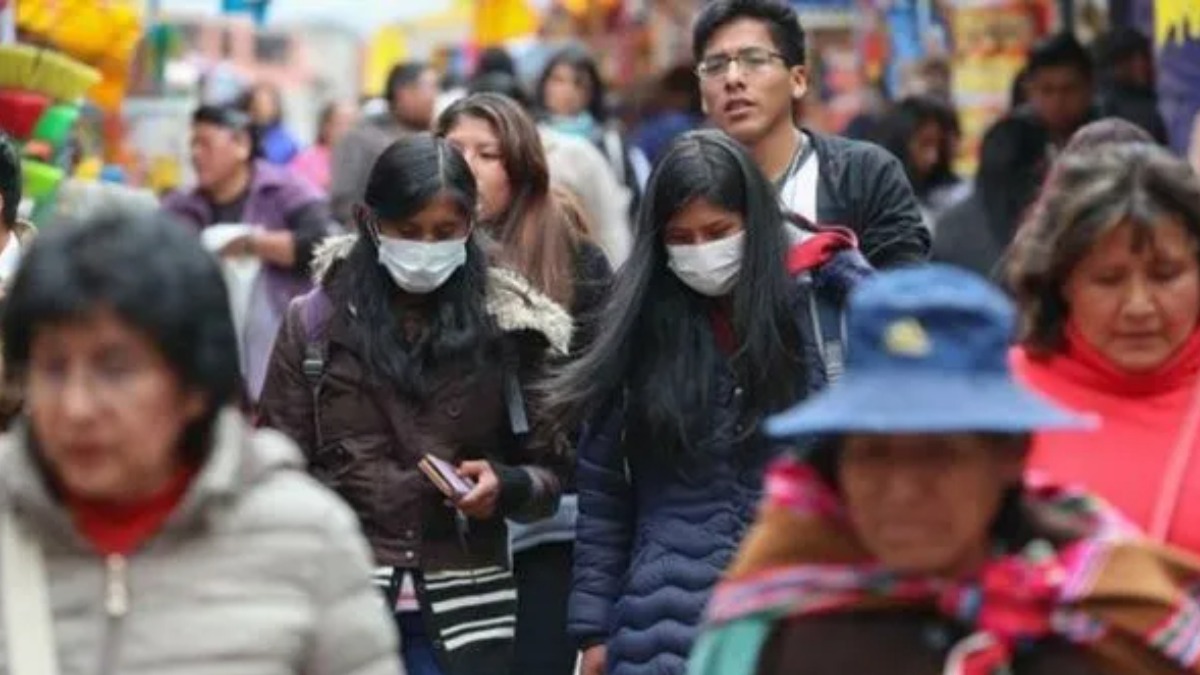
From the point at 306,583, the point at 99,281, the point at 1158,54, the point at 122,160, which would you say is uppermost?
the point at 99,281

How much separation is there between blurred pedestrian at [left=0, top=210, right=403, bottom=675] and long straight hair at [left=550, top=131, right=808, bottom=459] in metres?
2.73

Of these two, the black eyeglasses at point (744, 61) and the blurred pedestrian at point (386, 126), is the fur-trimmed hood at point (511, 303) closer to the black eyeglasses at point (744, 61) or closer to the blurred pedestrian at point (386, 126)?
the black eyeglasses at point (744, 61)

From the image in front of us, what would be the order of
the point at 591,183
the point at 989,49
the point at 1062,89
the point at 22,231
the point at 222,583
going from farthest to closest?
the point at 989,49 → the point at 1062,89 → the point at 591,183 → the point at 22,231 → the point at 222,583

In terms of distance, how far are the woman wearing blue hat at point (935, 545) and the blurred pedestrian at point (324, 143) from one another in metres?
16.2

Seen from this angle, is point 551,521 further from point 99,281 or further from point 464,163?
point 99,281

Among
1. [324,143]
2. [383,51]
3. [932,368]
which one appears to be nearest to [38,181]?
[932,368]

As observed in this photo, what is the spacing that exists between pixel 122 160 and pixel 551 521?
1212cm

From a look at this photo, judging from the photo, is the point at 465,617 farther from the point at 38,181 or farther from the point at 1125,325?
the point at 38,181

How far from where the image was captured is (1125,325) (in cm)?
625

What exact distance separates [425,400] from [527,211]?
5.65 ft

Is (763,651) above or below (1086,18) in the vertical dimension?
above

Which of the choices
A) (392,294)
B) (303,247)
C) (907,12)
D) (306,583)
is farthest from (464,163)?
(907,12)

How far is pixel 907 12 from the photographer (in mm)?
22703

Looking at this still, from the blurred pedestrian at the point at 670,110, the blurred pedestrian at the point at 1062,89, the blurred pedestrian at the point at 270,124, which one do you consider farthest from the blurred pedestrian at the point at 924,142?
the blurred pedestrian at the point at 270,124
